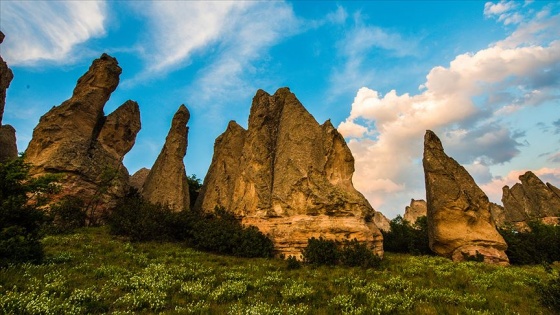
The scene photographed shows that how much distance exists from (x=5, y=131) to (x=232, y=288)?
200 feet

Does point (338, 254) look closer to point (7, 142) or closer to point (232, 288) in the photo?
point (232, 288)

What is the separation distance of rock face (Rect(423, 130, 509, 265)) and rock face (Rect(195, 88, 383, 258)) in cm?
749

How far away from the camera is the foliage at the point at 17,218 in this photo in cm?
1286

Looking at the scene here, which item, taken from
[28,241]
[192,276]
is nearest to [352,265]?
[192,276]

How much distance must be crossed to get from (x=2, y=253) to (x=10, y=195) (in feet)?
8.62

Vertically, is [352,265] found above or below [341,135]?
below

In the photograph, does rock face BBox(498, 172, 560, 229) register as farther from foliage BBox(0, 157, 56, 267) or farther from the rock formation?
the rock formation

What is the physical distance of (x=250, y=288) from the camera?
542 inches

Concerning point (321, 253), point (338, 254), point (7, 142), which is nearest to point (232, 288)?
point (321, 253)

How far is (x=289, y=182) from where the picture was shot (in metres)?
27.0

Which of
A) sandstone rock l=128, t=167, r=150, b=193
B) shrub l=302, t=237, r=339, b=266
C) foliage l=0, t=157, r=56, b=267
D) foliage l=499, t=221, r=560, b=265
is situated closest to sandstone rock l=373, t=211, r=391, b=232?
foliage l=499, t=221, r=560, b=265

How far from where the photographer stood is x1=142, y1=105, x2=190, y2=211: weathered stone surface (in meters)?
33.4

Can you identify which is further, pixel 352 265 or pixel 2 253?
pixel 352 265

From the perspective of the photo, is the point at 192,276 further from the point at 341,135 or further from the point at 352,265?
the point at 341,135
